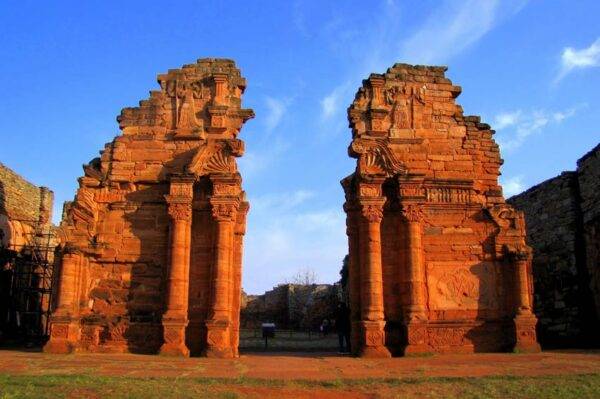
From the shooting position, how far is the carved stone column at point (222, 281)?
39.4ft

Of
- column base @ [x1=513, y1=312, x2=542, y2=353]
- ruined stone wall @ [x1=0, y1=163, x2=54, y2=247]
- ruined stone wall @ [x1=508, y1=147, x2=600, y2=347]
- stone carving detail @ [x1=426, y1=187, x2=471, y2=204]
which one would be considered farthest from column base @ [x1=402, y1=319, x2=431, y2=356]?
ruined stone wall @ [x1=0, y1=163, x2=54, y2=247]

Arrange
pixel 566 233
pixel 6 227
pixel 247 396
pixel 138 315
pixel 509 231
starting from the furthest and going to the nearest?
pixel 6 227
pixel 566 233
pixel 509 231
pixel 138 315
pixel 247 396

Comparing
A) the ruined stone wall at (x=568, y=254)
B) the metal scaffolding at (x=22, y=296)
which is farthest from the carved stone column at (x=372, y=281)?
the metal scaffolding at (x=22, y=296)

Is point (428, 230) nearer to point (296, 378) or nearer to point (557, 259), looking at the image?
point (296, 378)

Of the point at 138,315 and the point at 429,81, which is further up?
the point at 429,81

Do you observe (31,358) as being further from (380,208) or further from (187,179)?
(380,208)

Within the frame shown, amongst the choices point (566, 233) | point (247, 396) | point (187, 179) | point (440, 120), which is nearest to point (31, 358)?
point (187, 179)

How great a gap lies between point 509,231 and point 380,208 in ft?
10.6

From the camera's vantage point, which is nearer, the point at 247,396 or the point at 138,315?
the point at 247,396

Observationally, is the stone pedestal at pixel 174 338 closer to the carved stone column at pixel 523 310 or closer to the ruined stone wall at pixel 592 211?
the carved stone column at pixel 523 310

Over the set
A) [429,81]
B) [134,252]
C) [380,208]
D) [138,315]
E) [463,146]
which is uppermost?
[429,81]

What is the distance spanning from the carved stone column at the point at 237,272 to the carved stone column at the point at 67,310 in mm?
3393

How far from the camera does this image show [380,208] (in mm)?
13172

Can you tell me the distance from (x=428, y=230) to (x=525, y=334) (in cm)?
313
